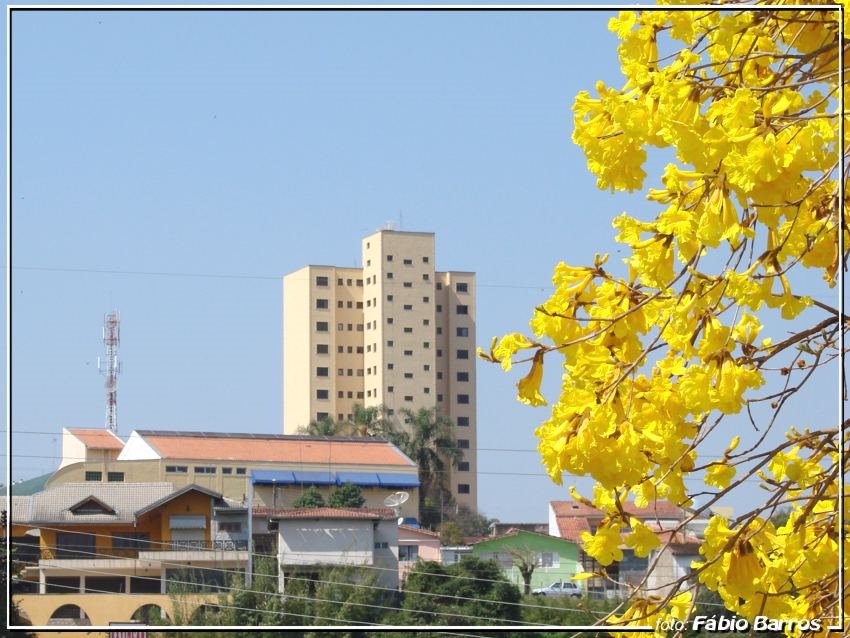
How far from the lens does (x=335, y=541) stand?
4.63 meters

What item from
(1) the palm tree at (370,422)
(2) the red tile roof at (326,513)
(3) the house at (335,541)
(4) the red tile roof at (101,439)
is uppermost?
(1) the palm tree at (370,422)

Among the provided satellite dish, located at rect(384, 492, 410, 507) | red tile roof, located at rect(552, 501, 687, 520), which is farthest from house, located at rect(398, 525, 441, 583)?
red tile roof, located at rect(552, 501, 687, 520)

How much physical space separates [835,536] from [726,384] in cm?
53

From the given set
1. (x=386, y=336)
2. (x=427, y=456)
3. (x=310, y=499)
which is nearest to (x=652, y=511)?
(x=386, y=336)

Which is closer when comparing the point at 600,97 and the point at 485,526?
the point at 600,97

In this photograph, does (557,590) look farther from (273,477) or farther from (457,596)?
(273,477)

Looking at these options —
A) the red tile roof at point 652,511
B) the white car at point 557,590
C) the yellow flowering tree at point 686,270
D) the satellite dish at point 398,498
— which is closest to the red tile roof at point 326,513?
the satellite dish at point 398,498

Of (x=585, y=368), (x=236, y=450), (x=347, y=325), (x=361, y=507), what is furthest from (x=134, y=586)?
(x=585, y=368)

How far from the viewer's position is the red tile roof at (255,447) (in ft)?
11.0

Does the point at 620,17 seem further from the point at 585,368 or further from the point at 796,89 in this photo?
the point at 585,368

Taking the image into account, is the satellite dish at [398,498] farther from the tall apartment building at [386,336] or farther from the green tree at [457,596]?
the green tree at [457,596]

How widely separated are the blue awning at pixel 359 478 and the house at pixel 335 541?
16cm

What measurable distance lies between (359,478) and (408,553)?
78 centimetres

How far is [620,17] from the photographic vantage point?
1385 millimetres
